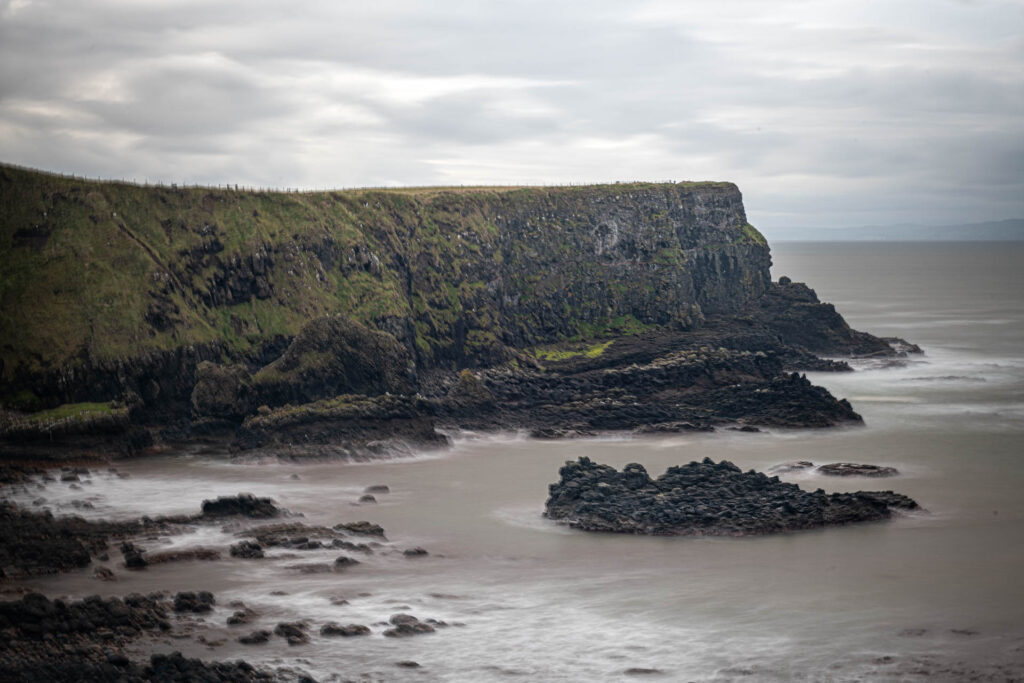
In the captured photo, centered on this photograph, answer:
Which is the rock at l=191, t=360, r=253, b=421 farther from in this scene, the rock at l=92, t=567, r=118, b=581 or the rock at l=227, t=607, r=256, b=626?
the rock at l=227, t=607, r=256, b=626

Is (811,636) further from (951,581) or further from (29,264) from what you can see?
(29,264)

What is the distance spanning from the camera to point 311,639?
31906mm

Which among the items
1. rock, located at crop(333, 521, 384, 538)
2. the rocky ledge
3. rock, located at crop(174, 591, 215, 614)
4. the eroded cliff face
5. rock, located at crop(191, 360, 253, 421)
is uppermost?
the eroded cliff face

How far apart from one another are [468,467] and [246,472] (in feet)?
33.7

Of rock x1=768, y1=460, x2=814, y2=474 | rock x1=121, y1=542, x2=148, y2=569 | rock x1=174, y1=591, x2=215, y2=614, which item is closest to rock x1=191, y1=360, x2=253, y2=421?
rock x1=121, y1=542, x2=148, y2=569

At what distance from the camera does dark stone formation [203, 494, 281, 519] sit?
147 ft

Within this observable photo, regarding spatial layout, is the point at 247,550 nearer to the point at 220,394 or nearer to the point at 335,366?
the point at 220,394

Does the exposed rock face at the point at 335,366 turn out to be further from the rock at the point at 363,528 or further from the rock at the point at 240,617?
the rock at the point at 240,617

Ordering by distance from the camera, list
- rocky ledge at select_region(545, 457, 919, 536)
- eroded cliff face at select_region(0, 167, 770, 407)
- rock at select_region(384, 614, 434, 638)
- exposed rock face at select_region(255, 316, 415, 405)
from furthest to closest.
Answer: exposed rock face at select_region(255, 316, 415, 405) → eroded cliff face at select_region(0, 167, 770, 407) → rocky ledge at select_region(545, 457, 919, 536) → rock at select_region(384, 614, 434, 638)

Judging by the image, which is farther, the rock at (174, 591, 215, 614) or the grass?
the grass


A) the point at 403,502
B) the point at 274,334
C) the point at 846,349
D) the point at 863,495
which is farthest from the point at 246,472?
the point at 846,349

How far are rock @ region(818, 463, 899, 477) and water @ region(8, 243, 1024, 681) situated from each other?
3.26 ft

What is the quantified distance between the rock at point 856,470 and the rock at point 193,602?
29.6 metres

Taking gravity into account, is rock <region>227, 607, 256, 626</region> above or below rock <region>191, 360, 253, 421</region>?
below
